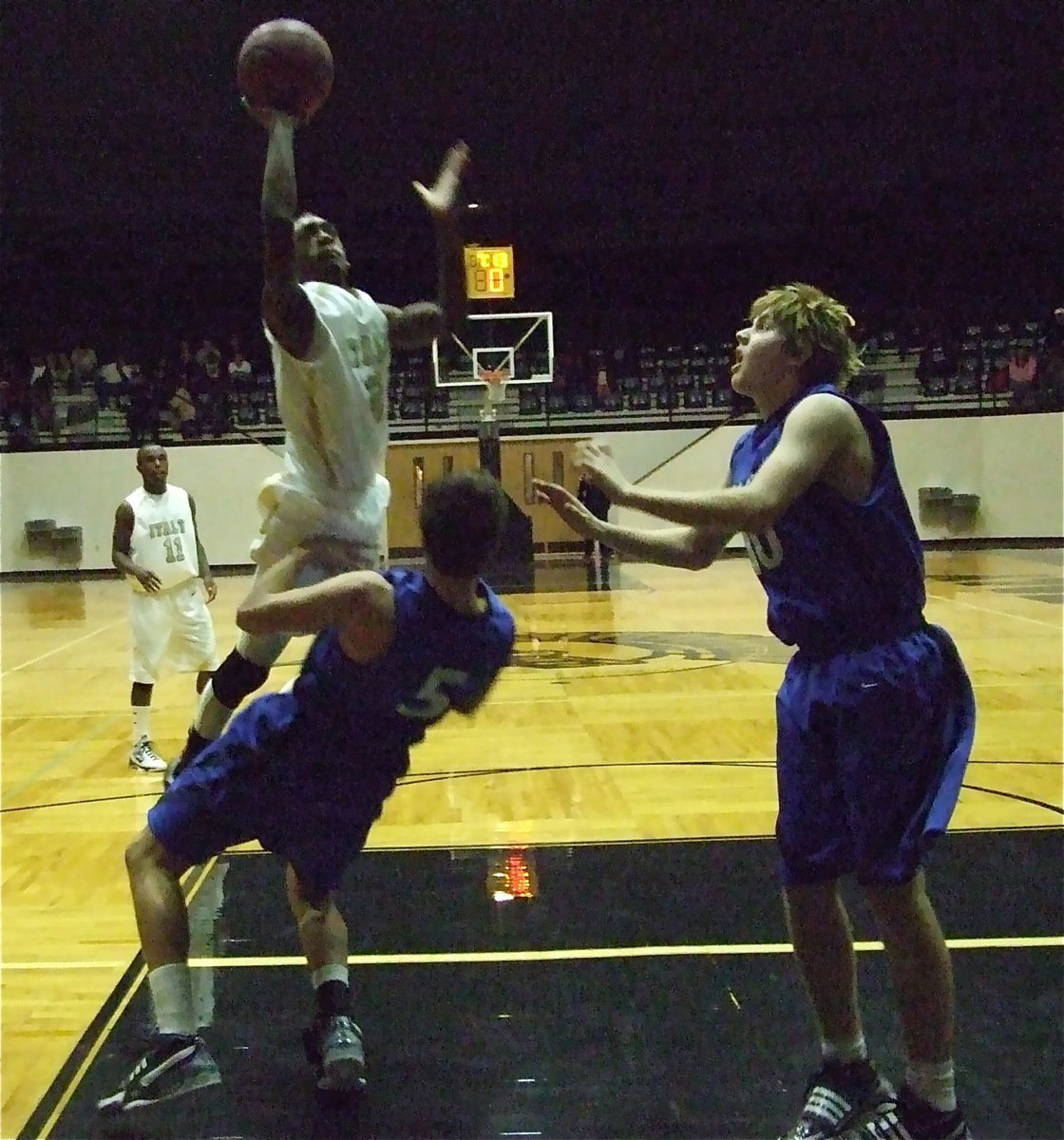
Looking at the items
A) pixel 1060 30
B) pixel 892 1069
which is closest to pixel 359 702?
pixel 892 1069

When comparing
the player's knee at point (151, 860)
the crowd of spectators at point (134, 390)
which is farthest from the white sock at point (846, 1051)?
the crowd of spectators at point (134, 390)

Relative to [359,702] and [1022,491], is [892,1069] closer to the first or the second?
[359,702]

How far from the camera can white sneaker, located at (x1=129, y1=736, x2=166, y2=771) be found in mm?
5490

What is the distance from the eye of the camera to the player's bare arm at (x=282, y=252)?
2.52 meters

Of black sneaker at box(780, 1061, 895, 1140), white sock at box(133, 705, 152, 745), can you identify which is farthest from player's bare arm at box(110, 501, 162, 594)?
black sneaker at box(780, 1061, 895, 1140)

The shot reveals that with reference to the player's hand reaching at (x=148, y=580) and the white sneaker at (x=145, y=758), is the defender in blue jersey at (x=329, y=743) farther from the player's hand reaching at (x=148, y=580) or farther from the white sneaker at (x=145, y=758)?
the player's hand reaching at (x=148, y=580)

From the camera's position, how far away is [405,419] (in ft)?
62.8

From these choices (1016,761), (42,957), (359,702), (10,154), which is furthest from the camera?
(10,154)

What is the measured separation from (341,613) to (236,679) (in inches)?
51.6

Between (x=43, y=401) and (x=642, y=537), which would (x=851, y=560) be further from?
(x=43, y=401)

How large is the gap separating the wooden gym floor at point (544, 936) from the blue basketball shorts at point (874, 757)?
2.04 ft

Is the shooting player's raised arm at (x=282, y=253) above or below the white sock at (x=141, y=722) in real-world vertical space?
above

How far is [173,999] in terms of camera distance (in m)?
2.49

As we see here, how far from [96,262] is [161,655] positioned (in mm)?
15059
